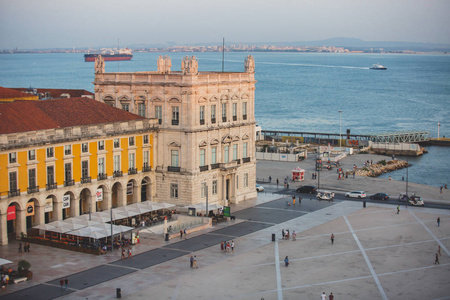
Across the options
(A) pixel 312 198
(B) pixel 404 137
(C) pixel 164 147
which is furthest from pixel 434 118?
(C) pixel 164 147

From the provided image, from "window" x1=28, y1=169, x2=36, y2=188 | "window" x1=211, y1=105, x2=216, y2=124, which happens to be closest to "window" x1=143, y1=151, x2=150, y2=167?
"window" x1=211, y1=105, x2=216, y2=124

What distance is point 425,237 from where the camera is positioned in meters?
65.6

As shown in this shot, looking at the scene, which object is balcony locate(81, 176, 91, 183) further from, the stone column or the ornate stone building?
the ornate stone building

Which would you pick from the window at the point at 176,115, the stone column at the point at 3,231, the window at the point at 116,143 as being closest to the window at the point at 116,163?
the window at the point at 116,143

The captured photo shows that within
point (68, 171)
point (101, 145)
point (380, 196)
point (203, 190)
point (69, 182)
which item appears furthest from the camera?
point (380, 196)

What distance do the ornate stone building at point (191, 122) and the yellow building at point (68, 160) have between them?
168cm

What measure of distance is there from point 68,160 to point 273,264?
65.4 feet

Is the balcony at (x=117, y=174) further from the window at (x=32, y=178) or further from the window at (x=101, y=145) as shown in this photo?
the window at (x=32, y=178)

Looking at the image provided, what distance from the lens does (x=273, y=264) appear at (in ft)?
190

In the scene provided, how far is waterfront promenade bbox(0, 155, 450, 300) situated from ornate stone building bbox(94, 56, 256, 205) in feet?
17.9

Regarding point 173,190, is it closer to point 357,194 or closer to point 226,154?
point 226,154

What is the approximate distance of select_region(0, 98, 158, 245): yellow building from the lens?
60844mm

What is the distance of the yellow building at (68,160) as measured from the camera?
60844 millimetres

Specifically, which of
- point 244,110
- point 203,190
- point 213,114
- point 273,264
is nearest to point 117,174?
point 203,190
